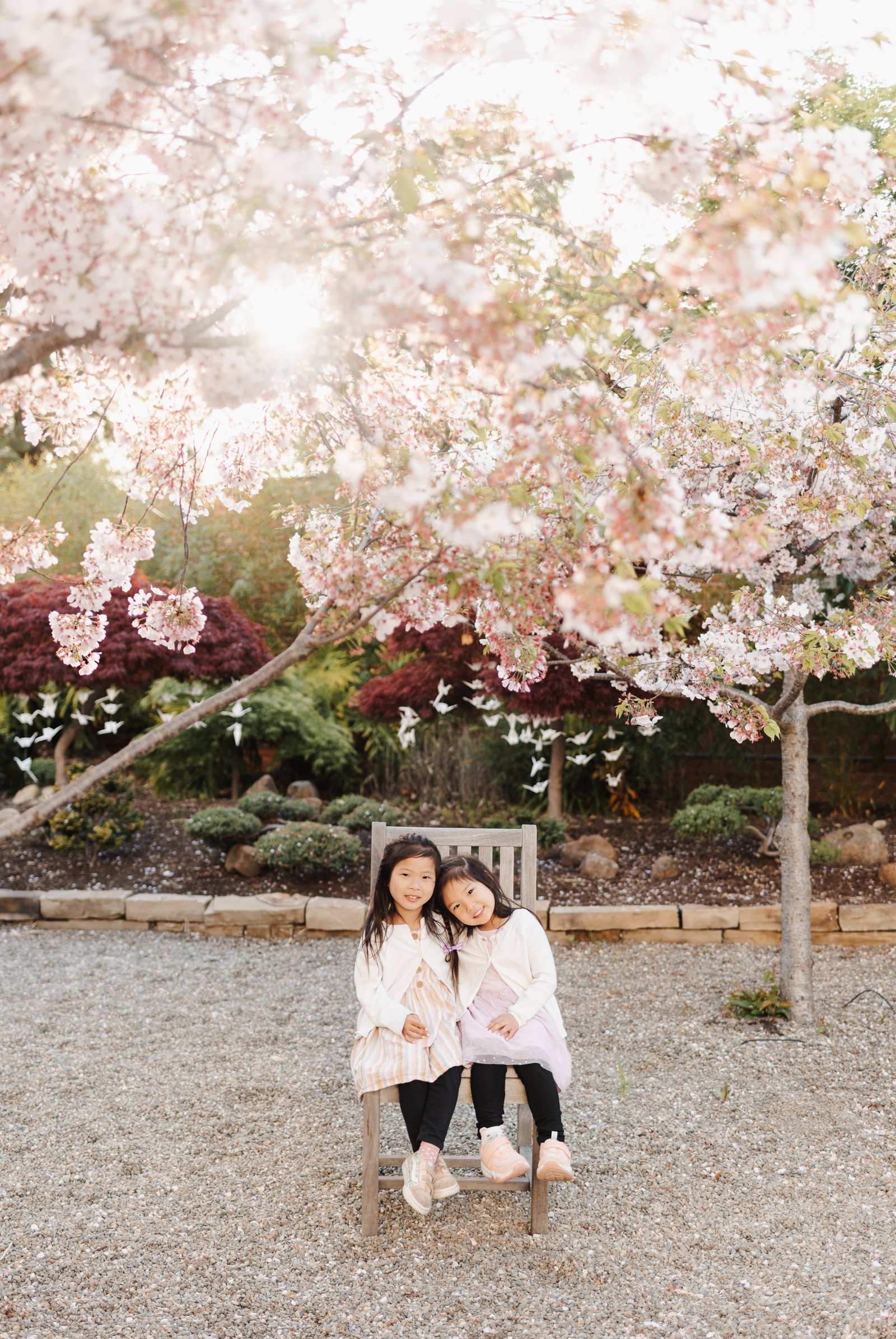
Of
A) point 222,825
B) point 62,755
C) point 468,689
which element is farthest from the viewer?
point 62,755

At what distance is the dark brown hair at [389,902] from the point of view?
2.67m

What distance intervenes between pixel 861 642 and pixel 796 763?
843mm

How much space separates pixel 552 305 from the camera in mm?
1691

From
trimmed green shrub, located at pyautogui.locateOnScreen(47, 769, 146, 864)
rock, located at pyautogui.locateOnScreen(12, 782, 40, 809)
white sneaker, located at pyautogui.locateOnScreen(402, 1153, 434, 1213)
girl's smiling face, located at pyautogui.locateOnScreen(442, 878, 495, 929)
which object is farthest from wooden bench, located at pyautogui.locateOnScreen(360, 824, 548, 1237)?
rock, located at pyautogui.locateOnScreen(12, 782, 40, 809)

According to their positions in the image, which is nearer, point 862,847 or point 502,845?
point 502,845

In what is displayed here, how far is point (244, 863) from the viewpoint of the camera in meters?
5.88

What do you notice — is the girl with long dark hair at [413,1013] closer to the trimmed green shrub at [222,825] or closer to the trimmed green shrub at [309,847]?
the trimmed green shrub at [309,847]

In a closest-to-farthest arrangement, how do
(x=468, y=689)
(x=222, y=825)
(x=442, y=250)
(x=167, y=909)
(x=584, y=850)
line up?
(x=442, y=250) → (x=167, y=909) → (x=222, y=825) → (x=584, y=850) → (x=468, y=689)

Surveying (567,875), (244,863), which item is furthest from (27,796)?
(567,875)

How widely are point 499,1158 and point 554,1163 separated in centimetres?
14

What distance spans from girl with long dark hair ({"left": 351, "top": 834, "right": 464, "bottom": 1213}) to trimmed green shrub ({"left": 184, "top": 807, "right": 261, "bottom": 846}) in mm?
3225

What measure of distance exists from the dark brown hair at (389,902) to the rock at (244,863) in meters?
3.28

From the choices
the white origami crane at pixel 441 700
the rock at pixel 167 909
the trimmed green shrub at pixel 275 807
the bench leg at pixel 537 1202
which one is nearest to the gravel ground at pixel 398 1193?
the bench leg at pixel 537 1202

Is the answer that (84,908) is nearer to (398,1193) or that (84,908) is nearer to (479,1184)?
(398,1193)
